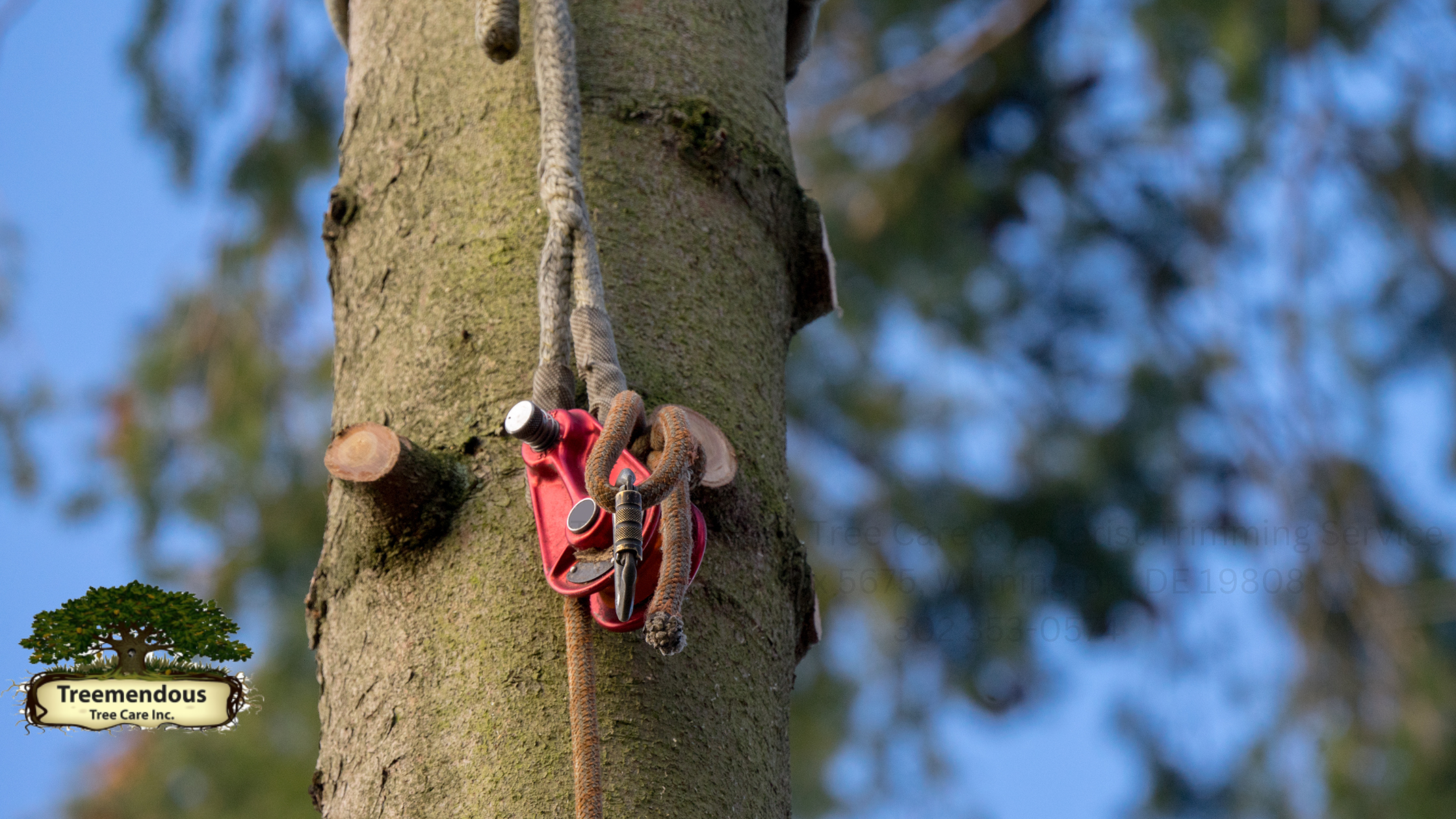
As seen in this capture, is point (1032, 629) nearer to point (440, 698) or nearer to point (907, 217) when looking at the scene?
point (907, 217)

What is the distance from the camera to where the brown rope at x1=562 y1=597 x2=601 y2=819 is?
644 mm

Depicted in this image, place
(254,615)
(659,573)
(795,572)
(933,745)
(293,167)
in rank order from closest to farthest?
1. (659,573)
2. (795,572)
3. (293,167)
4. (254,615)
5. (933,745)

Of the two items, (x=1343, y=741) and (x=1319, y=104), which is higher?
(x=1319, y=104)

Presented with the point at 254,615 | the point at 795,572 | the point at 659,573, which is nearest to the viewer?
the point at 659,573

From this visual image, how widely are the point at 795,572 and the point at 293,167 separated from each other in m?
2.40

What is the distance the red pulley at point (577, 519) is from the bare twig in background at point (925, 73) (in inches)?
113

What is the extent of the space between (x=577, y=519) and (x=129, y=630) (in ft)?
1.98

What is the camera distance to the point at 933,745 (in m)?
3.72

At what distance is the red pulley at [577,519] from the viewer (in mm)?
708

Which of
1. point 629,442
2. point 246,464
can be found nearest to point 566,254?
point 629,442

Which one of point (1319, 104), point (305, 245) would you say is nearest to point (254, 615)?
point (305, 245)

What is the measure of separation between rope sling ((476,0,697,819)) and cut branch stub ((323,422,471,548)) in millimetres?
72

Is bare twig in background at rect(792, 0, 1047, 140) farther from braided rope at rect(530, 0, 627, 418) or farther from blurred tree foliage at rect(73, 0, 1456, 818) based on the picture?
braided rope at rect(530, 0, 627, 418)

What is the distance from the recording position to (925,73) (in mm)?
3512
